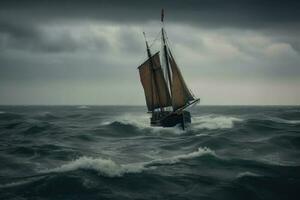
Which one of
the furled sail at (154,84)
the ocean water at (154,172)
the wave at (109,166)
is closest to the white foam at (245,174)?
the ocean water at (154,172)

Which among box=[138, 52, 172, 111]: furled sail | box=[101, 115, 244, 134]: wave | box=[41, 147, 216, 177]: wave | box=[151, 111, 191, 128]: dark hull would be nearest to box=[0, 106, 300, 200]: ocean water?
box=[41, 147, 216, 177]: wave

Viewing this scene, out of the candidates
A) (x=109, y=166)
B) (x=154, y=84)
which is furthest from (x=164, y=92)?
(x=109, y=166)

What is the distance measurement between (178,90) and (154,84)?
22.1 ft

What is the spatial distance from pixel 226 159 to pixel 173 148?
830 centimetres

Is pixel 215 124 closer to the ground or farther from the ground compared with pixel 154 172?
farther from the ground

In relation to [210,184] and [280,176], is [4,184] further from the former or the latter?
[280,176]

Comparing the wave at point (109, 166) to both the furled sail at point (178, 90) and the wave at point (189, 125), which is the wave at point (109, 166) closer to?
the wave at point (189, 125)

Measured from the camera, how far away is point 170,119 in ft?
176

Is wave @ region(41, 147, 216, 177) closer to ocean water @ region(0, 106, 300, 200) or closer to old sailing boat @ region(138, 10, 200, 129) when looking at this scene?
ocean water @ region(0, 106, 300, 200)

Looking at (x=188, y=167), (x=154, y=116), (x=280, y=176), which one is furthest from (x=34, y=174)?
(x=154, y=116)

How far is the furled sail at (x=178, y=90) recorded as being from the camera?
5109 centimetres

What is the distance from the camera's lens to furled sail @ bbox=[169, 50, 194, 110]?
51094 mm

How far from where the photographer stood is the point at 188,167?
22.5 m

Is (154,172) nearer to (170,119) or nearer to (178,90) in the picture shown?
(178,90)
